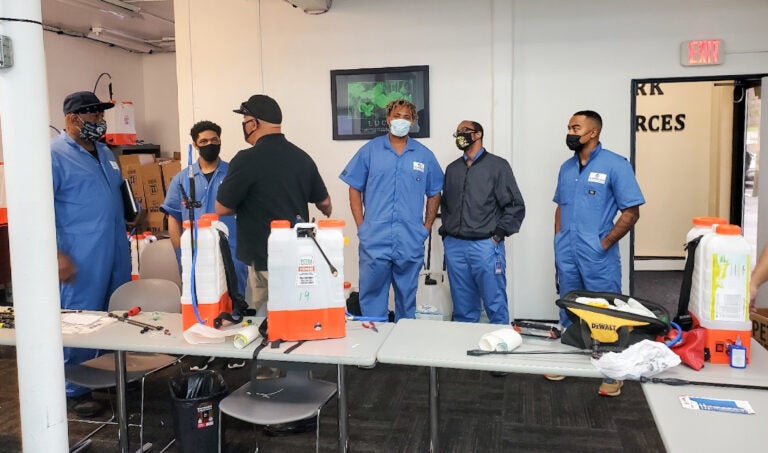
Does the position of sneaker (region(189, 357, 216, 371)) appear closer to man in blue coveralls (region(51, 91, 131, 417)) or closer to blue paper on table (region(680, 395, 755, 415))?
man in blue coveralls (region(51, 91, 131, 417))

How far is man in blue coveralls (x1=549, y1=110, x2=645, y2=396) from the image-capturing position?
3715mm

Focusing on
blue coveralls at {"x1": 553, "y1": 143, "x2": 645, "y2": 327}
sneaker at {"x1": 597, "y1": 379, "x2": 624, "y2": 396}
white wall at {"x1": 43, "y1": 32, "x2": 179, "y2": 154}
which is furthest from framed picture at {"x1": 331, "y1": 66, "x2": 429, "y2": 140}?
white wall at {"x1": 43, "y1": 32, "x2": 179, "y2": 154}

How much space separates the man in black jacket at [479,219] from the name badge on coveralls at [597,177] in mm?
498

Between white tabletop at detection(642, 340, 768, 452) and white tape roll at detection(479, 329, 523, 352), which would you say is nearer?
white tabletop at detection(642, 340, 768, 452)

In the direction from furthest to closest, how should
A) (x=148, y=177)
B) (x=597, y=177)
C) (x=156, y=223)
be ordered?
(x=148, y=177), (x=156, y=223), (x=597, y=177)

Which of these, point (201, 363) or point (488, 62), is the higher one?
point (488, 62)

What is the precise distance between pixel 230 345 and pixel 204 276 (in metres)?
0.28

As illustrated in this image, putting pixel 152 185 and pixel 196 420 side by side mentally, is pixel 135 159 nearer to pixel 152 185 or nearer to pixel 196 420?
pixel 152 185

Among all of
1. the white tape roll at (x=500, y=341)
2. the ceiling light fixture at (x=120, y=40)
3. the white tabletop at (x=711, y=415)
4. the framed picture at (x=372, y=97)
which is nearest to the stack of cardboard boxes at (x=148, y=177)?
the ceiling light fixture at (x=120, y=40)

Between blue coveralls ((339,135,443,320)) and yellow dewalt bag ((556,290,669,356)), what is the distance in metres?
1.84

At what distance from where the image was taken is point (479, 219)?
405 centimetres

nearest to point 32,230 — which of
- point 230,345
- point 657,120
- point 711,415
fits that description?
point 230,345

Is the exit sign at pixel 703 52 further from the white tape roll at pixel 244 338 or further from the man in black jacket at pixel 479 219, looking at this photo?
the white tape roll at pixel 244 338

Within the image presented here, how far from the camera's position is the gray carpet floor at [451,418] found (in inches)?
118
